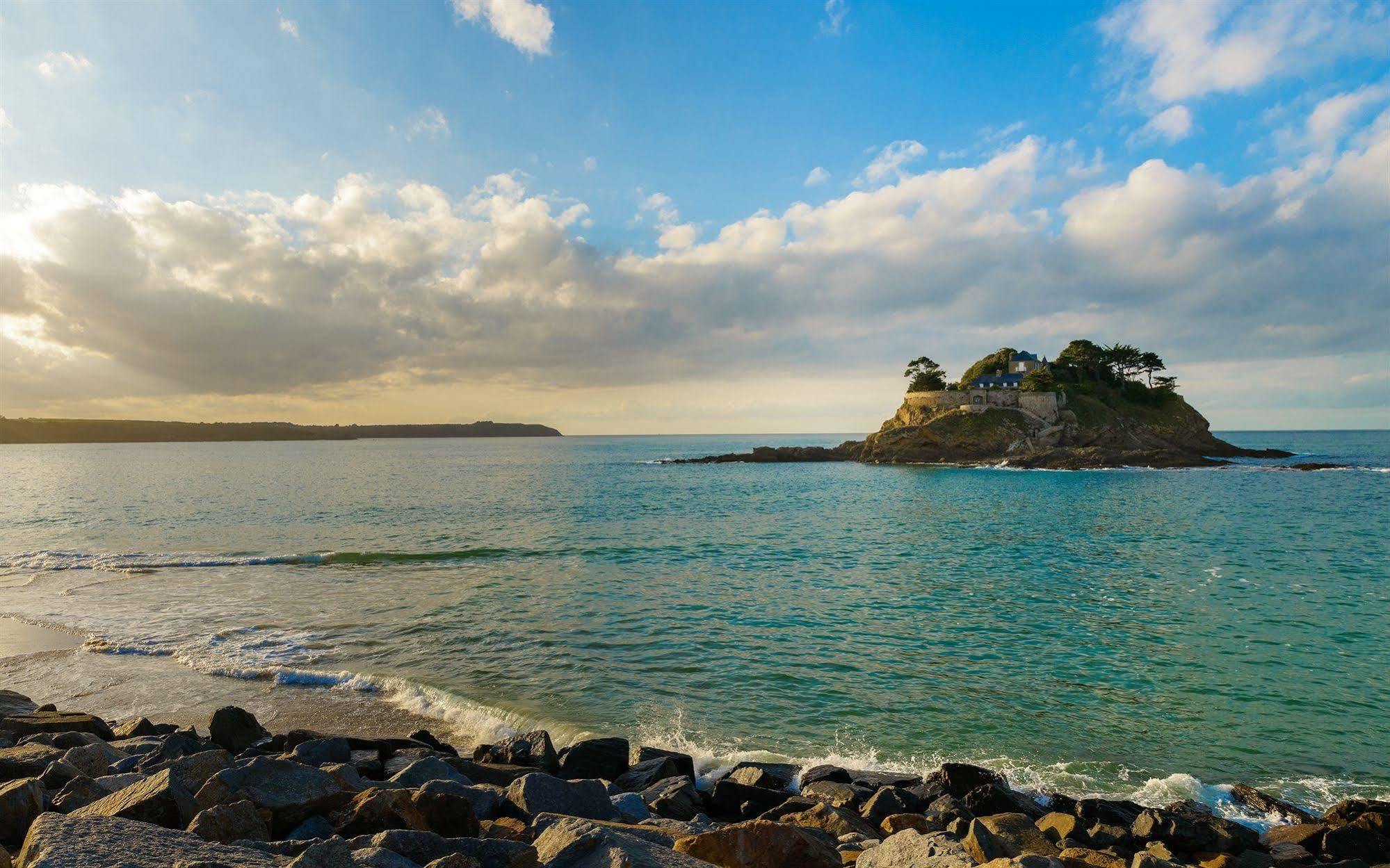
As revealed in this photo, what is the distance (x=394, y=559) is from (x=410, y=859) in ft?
94.4

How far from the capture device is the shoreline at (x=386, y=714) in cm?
1084

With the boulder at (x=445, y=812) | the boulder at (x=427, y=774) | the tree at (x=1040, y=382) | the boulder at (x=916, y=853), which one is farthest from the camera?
the tree at (x=1040, y=382)

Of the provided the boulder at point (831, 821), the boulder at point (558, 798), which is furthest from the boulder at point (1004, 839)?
the boulder at point (558, 798)

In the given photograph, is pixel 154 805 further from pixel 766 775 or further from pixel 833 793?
pixel 833 793

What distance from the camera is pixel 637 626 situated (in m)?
20.0

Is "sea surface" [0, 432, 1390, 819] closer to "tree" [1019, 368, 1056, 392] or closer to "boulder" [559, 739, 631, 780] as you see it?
"boulder" [559, 739, 631, 780]

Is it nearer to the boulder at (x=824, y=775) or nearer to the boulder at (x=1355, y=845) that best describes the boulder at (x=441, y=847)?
the boulder at (x=824, y=775)

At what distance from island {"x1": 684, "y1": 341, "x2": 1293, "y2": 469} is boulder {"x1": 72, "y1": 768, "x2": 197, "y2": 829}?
11048 cm

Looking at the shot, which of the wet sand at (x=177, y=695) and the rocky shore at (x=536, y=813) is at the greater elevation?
the rocky shore at (x=536, y=813)

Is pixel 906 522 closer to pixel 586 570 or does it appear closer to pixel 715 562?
pixel 715 562

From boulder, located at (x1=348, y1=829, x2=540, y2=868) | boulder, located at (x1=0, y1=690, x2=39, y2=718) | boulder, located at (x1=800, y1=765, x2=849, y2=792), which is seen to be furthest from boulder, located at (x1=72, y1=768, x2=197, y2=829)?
boulder, located at (x1=0, y1=690, x2=39, y2=718)

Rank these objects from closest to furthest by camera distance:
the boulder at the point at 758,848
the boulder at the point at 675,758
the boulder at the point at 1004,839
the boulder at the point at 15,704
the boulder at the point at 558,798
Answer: the boulder at the point at 758,848
the boulder at the point at 1004,839
the boulder at the point at 558,798
the boulder at the point at 675,758
the boulder at the point at 15,704

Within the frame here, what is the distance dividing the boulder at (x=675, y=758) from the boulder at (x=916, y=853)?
4275 mm

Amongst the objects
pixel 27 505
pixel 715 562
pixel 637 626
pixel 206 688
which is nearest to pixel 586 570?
pixel 715 562
